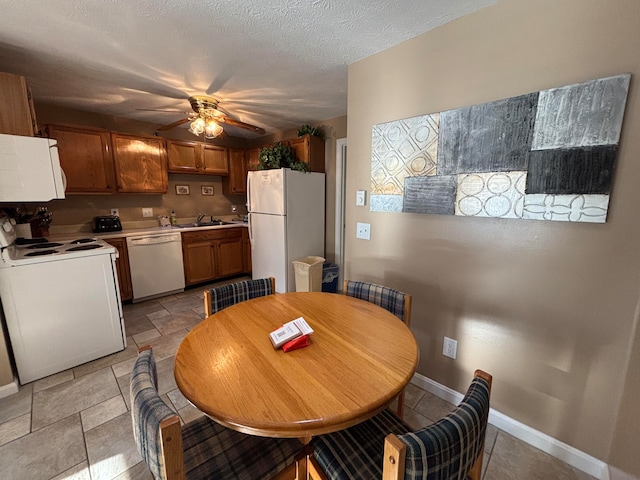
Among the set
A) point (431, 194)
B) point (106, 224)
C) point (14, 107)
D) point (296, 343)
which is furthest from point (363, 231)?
point (106, 224)

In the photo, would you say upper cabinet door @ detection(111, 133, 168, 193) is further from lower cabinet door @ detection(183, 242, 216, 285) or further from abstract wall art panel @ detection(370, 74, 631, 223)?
abstract wall art panel @ detection(370, 74, 631, 223)

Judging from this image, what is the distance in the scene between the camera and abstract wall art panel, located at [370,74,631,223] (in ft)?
3.83

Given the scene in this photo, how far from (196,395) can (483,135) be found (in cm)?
180

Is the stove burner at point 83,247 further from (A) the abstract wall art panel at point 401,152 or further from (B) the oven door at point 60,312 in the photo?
(A) the abstract wall art panel at point 401,152

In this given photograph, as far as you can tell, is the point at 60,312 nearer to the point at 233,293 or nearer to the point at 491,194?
the point at 233,293

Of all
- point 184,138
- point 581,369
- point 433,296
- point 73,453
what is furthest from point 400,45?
point 184,138

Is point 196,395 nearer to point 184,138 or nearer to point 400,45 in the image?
point 400,45

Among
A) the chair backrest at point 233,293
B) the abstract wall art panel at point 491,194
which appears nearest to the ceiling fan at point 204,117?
the chair backrest at point 233,293

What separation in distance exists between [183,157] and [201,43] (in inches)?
94.4

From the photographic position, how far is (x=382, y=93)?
1.90 m

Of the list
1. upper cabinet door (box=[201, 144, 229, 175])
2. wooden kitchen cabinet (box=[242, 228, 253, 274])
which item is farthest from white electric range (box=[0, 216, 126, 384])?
upper cabinet door (box=[201, 144, 229, 175])

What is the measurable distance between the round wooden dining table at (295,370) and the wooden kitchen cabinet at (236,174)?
350 cm

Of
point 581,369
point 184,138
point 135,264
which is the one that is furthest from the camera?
point 184,138

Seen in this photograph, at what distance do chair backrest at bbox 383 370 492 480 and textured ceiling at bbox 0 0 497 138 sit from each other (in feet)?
6.09
